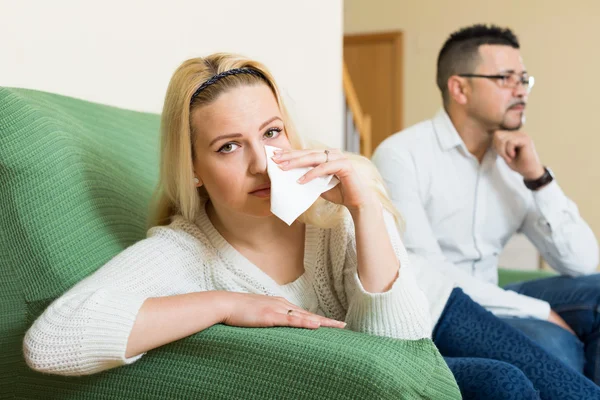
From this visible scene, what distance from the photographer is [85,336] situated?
98 centimetres

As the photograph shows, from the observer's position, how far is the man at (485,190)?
2.05 metres

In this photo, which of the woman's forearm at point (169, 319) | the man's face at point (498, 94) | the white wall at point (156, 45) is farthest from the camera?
the man's face at point (498, 94)

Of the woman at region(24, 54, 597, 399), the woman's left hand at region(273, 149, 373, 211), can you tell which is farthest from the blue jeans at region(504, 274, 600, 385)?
the woman's left hand at region(273, 149, 373, 211)

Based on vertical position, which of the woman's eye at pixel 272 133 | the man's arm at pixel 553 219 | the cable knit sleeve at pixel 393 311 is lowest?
the man's arm at pixel 553 219

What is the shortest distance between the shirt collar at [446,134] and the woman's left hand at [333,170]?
1.16 m

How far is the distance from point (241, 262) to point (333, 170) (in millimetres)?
286

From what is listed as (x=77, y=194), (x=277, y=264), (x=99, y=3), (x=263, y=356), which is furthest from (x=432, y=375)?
(x=99, y=3)

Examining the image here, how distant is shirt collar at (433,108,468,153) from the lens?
2270 mm

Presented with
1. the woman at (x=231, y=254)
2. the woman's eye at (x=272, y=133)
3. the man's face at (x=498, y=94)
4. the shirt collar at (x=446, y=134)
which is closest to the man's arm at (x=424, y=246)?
the shirt collar at (x=446, y=134)

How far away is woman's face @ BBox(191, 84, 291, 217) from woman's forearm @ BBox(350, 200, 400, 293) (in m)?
0.17

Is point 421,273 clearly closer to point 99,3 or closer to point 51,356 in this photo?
point 51,356

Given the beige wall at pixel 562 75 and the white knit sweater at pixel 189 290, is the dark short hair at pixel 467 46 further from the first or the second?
the beige wall at pixel 562 75

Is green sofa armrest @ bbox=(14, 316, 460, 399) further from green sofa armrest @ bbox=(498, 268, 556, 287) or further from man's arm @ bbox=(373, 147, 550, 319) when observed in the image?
green sofa armrest @ bbox=(498, 268, 556, 287)

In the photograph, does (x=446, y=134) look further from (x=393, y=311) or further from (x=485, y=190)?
(x=393, y=311)
